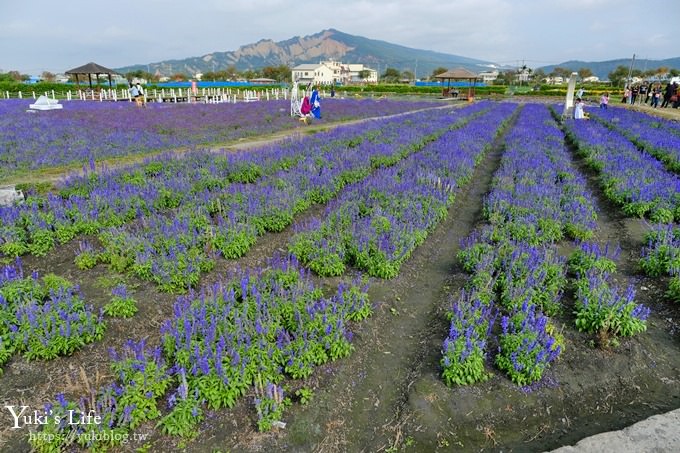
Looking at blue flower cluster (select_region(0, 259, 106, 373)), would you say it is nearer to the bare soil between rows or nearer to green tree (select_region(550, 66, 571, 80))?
the bare soil between rows

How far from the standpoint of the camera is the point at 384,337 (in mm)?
5273

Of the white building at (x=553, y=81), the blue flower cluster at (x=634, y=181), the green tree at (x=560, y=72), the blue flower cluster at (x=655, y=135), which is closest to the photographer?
the blue flower cluster at (x=634, y=181)

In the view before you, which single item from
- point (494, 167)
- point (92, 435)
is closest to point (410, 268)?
point (92, 435)

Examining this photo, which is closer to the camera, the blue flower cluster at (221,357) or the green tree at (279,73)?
the blue flower cluster at (221,357)

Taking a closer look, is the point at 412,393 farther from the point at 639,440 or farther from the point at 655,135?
the point at 655,135

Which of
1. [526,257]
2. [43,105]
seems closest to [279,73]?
[43,105]

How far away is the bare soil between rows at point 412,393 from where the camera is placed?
382cm

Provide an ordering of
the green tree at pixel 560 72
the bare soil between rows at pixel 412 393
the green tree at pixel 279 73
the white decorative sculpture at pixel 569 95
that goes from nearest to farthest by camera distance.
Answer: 1. the bare soil between rows at pixel 412 393
2. the white decorative sculpture at pixel 569 95
3. the green tree at pixel 279 73
4. the green tree at pixel 560 72

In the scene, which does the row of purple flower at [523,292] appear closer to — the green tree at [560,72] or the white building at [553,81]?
the white building at [553,81]

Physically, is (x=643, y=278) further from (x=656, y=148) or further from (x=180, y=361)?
(x=656, y=148)

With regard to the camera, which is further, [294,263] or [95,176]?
[95,176]

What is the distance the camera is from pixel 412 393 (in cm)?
429

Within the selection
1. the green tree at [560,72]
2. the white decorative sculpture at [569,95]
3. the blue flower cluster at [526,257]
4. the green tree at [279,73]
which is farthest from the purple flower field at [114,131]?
the green tree at [560,72]

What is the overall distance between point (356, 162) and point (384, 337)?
8.45 metres
